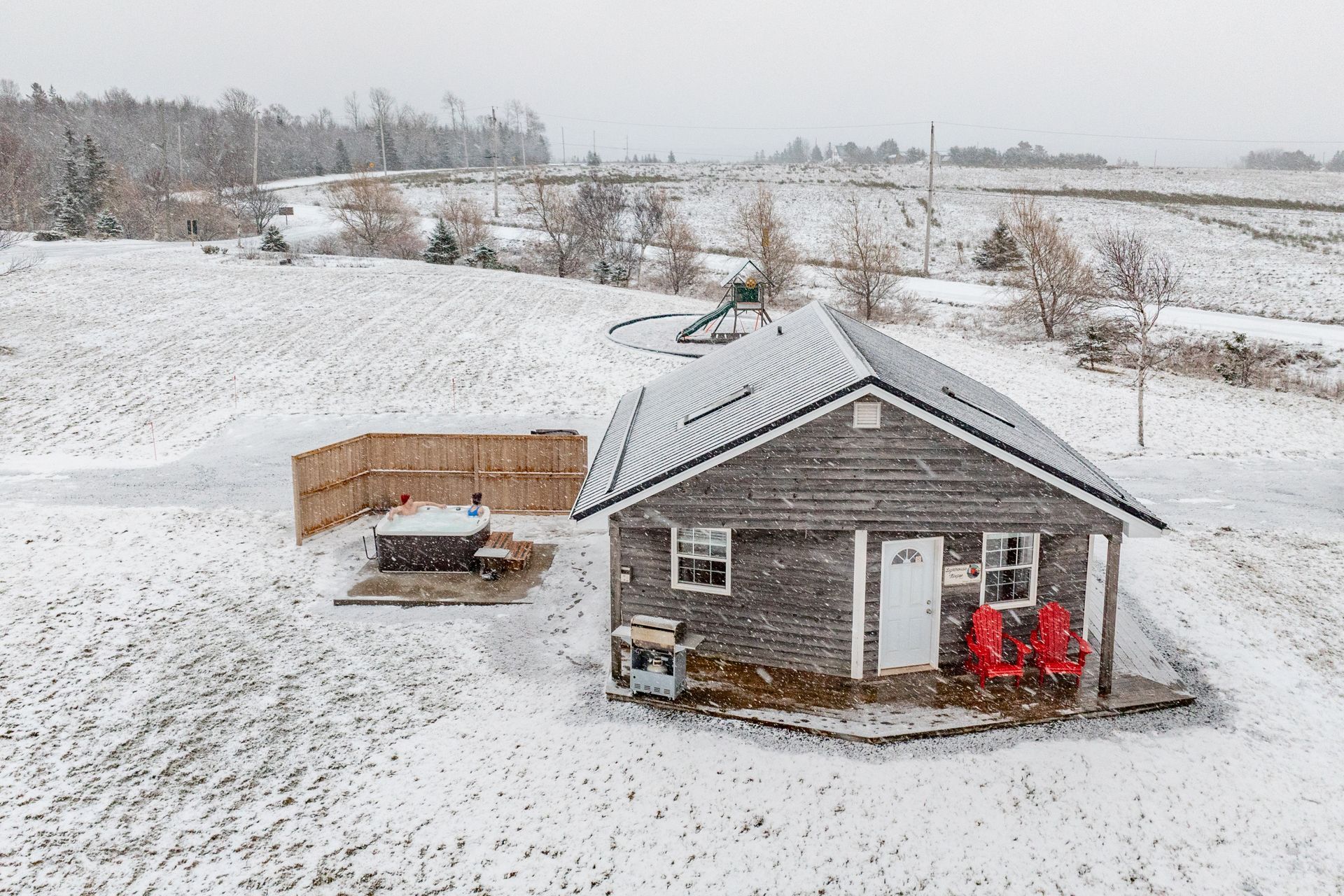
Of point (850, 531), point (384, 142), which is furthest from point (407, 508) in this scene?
point (384, 142)

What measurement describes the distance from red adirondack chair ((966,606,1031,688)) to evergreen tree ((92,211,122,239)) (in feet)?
234

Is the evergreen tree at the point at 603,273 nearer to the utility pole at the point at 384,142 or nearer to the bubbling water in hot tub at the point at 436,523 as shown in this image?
the bubbling water in hot tub at the point at 436,523

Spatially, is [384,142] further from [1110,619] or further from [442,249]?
[1110,619]

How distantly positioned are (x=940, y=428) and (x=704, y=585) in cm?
432

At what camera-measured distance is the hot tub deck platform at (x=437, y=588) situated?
15.0m

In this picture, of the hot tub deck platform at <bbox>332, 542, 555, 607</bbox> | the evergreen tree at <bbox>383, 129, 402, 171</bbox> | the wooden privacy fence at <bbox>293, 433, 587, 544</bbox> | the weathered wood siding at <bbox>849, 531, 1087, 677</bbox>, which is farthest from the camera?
the evergreen tree at <bbox>383, 129, 402, 171</bbox>

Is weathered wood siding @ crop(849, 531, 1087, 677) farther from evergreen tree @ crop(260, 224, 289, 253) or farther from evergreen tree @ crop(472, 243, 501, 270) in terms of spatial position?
evergreen tree @ crop(260, 224, 289, 253)

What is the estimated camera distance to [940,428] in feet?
37.2

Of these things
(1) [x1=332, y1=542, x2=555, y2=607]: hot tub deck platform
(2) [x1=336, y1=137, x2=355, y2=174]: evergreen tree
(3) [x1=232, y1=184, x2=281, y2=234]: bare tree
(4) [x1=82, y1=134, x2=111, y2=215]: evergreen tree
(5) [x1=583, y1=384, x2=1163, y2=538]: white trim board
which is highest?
(2) [x1=336, y1=137, x2=355, y2=174]: evergreen tree

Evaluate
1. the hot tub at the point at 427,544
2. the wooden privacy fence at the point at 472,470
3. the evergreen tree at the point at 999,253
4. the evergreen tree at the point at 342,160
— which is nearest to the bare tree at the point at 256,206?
the evergreen tree at the point at 342,160

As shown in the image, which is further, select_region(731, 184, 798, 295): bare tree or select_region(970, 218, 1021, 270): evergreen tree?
select_region(970, 218, 1021, 270): evergreen tree

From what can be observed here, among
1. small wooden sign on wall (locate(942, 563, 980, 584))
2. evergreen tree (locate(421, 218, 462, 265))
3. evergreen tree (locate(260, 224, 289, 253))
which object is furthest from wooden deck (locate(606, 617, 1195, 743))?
evergreen tree (locate(260, 224, 289, 253))

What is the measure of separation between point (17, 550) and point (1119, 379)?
36387mm

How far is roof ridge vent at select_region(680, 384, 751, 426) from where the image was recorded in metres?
13.9
